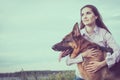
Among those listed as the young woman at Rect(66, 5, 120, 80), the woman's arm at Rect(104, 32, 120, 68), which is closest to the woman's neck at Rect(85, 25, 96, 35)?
the young woman at Rect(66, 5, 120, 80)

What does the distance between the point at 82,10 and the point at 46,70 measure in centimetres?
117

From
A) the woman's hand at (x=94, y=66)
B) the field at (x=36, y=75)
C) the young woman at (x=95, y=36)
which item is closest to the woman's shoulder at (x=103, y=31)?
the young woman at (x=95, y=36)

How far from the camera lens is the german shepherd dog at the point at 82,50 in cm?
631

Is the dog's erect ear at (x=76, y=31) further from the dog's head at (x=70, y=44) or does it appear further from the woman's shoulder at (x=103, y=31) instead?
the woman's shoulder at (x=103, y=31)

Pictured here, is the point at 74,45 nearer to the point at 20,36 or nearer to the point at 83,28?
the point at 83,28

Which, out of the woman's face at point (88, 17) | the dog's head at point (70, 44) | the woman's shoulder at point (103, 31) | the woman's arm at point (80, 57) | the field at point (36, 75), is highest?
the woman's face at point (88, 17)

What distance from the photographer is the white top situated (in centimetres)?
632

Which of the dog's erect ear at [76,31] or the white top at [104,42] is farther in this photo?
the dog's erect ear at [76,31]

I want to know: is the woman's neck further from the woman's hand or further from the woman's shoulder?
the woman's hand

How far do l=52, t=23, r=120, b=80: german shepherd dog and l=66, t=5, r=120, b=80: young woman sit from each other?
2.3 inches

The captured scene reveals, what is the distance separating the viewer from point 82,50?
6402 millimetres

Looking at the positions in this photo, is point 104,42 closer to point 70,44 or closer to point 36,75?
point 70,44

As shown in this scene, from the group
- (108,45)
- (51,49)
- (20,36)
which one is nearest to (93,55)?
(108,45)

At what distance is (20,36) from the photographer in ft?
21.5
